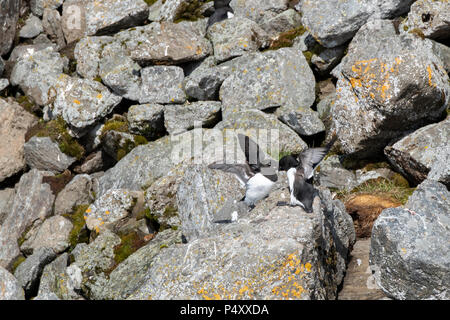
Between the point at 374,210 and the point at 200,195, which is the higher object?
the point at 200,195

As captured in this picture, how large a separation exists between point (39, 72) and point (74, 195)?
652 cm

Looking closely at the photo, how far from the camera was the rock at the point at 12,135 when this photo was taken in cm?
1805

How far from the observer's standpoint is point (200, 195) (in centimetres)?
1082

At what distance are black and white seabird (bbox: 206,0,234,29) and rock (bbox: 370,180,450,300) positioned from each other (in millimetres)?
11891

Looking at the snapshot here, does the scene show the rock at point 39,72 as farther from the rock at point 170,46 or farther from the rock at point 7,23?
the rock at point 170,46

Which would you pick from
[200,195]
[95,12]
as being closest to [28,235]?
[200,195]

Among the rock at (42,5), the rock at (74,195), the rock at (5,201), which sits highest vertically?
the rock at (42,5)

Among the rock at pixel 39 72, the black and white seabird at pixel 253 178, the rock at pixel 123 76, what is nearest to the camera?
the black and white seabird at pixel 253 178

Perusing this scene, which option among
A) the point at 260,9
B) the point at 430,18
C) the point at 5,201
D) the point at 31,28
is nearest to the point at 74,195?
the point at 5,201

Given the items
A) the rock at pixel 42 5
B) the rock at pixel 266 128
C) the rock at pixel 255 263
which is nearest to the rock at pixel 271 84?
the rock at pixel 266 128

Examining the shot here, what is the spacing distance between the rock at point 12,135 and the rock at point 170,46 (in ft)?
16.9

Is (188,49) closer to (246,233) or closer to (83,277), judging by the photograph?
(83,277)

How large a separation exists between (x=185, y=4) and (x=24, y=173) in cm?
897

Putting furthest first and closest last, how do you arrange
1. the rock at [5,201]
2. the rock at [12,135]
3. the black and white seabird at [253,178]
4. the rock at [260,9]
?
the rock at [260,9], the rock at [12,135], the rock at [5,201], the black and white seabird at [253,178]
